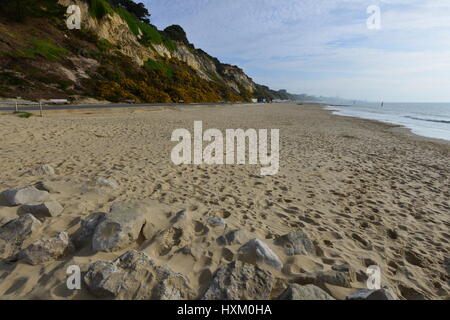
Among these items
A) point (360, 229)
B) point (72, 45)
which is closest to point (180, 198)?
point (360, 229)

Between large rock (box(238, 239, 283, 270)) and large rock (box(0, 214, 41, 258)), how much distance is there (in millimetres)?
2929

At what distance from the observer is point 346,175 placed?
6.97 meters

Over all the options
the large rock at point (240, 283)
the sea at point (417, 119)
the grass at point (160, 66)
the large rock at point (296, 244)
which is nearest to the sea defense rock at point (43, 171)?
the large rock at point (240, 283)

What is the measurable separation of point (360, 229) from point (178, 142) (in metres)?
8.12

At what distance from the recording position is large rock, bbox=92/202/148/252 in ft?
9.46

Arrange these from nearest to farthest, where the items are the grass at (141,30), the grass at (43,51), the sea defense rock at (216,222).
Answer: the sea defense rock at (216,222) → the grass at (43,51) → the grass at (141,30)

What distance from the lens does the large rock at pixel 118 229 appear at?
2883 mm

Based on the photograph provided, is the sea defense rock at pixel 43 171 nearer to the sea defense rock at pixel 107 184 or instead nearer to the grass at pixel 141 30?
the sea defense rock at pixel 107 184

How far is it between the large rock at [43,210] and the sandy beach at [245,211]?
128mm

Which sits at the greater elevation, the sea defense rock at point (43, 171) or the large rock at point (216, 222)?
the sea defense rock at point (43, 171)

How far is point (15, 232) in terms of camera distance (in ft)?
9.84

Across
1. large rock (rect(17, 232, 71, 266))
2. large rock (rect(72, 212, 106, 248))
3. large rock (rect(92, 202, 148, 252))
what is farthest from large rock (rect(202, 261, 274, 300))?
large rock (rect(17, 232, 71, 266))

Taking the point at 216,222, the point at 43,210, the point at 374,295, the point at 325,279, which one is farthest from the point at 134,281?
the point at 374,295

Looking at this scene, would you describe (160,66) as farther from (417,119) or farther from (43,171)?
(417,119)
